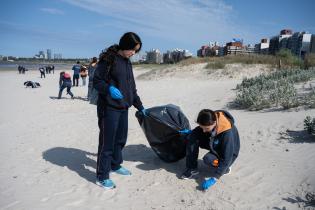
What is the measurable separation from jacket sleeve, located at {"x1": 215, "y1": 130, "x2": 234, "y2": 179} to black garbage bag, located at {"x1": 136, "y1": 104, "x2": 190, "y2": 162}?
715 millimetres

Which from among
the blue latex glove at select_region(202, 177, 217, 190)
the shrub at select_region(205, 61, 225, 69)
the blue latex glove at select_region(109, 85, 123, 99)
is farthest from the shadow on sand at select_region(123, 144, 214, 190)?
the shrub at select_region(205, 61, 225, 69)

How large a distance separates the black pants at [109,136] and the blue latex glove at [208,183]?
3.84 feet

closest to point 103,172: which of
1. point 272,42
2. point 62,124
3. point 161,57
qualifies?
point 62,124

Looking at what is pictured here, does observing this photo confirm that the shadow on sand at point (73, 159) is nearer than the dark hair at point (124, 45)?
No

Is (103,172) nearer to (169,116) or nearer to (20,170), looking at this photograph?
(169,116)

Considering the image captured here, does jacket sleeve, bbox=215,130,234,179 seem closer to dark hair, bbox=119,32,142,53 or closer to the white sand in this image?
the white sand

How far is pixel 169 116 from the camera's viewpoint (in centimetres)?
457

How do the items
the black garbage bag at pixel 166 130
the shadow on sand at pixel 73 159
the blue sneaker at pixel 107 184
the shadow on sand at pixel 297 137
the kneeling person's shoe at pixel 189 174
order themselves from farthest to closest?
the shadow on sand at pixel 297 137 < the shadow on sand at pixel 73 159 < the black garbage bag at pixel 166 130 < the kneeling person's shoe at pixel 189 174 < the blue sneaker at pixel 107 184

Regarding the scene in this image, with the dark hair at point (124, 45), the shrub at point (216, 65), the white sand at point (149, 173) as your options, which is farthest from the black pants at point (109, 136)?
the shrub at point (216, 65)

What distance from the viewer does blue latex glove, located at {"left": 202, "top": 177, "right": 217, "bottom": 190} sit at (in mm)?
3868

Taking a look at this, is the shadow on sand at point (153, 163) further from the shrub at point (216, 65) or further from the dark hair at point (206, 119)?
the shrub at point (216, 65)

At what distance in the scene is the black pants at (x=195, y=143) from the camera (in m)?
4.12

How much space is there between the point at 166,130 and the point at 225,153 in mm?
938

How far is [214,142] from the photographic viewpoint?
4.00 meters
